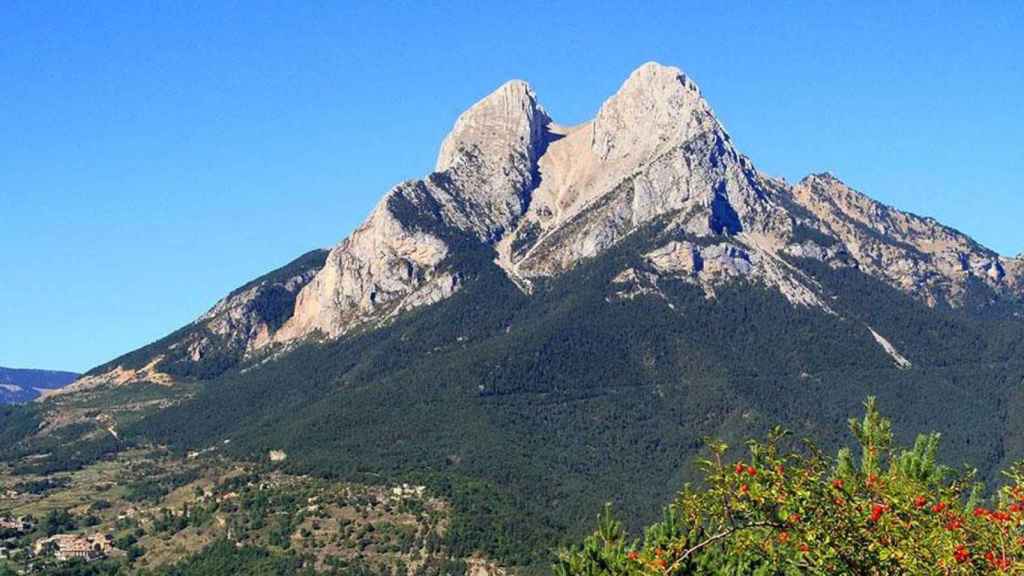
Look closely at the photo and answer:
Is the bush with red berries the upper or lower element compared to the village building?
upper

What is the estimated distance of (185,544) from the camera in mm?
193500

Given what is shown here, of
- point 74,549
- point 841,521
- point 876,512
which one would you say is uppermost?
point 876,512

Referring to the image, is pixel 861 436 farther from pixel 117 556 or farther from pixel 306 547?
pixel 117 556

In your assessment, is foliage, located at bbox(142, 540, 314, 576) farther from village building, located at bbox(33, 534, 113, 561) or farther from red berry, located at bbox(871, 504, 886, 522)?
red berry, located at bbox(871, 504, 886, 522)

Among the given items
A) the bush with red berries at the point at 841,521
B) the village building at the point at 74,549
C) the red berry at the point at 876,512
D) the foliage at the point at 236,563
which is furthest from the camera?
the village building at the point at 74,549

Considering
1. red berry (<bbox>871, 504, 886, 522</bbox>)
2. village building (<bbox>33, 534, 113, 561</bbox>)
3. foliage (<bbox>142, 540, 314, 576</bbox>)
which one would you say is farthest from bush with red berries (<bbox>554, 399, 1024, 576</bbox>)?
village building (<bbox>33, 534, 113, 561</bbox>)

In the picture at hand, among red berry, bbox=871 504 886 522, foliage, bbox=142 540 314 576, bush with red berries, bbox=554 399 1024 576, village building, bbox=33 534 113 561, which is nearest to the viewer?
bush with red berries, bbox=554 399 1024 576

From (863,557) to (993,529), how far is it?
2794mm

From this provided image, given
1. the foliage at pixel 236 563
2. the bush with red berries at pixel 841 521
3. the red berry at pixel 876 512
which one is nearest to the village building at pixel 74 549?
the foliage at pixel 236 563

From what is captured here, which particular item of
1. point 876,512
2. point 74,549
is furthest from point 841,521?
point 74,549

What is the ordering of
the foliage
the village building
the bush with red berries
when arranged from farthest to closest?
1. the village building
2. the foliage
3. the bush with red berries

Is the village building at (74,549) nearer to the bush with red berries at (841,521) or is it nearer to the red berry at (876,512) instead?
the bush with red berries at (841,521)

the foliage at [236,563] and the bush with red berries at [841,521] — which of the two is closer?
the bush with red berries at [841,521]

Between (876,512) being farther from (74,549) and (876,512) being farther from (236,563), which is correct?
(74,549)
